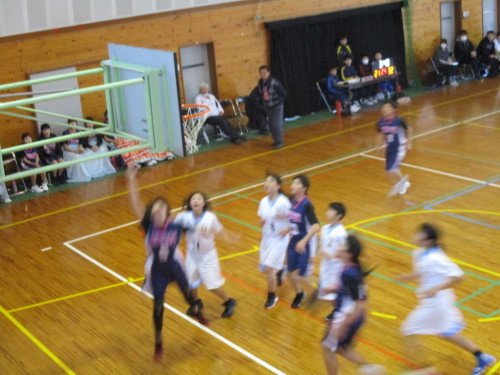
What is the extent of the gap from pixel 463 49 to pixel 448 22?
154 cm

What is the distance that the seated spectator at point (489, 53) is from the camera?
23562 mm

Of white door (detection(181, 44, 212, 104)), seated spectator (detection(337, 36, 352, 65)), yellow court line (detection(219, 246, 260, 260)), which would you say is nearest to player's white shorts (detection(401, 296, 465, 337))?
yellow court line (detection(219, 246, 260, 260))

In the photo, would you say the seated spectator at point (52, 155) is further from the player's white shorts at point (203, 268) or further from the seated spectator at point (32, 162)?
the player's white shorts at point (203, 268)

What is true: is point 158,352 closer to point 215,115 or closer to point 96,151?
point 96,151

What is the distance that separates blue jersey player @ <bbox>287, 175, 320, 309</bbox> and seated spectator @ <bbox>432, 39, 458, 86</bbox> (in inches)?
619

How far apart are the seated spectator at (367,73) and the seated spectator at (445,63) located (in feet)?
9.62

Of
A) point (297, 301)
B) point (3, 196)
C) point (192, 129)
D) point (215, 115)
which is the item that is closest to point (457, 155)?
point (215, 115)

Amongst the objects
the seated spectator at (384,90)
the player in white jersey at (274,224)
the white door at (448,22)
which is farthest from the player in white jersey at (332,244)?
the white door at (448,22)

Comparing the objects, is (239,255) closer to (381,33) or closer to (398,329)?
(398,329)

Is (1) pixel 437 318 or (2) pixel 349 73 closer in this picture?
(1) pixel 437 318

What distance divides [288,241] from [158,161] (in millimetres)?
8262

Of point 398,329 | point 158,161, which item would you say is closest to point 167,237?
point 398,329

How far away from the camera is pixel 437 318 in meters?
7.22

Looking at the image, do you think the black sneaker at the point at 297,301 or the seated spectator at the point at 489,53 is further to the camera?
the seated spectator at the point at 489,53
